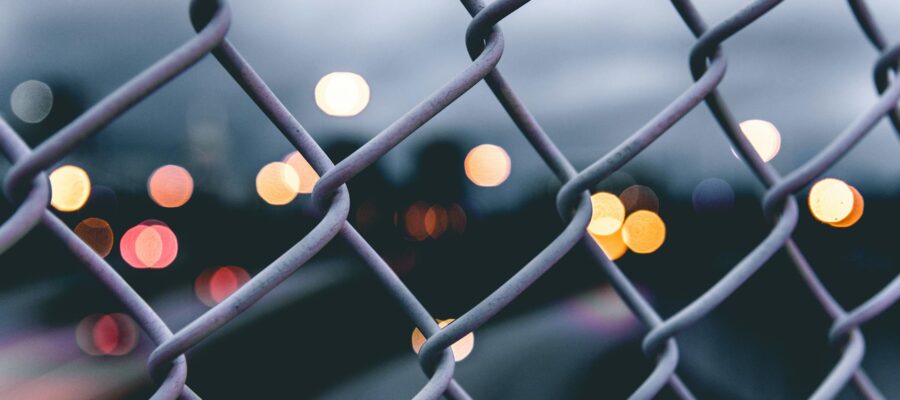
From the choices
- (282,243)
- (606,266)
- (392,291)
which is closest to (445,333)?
(392,291)

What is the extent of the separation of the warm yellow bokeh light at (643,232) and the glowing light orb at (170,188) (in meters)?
6.40

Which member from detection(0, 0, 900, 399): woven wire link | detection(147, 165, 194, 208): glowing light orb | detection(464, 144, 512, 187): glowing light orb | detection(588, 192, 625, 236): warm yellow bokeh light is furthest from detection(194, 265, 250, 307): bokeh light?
detection(0, 0, 900, 399): woven wire link

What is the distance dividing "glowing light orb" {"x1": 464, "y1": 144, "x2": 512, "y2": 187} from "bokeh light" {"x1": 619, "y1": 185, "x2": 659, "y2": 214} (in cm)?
308

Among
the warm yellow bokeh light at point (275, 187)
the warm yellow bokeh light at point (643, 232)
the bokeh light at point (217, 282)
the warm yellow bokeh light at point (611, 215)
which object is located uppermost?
the warm yellow bokeh light at point (275, 187)

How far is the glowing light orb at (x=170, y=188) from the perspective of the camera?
29.9ft

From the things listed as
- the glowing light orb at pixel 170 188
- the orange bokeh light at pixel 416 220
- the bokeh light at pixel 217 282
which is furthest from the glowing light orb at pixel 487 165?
the glowing light orb at pixel 170 188

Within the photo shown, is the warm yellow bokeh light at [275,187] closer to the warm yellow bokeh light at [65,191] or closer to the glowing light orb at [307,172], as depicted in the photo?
the glowing light orb at [307,172]

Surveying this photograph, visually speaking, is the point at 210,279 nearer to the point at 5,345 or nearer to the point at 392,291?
the point at 5,345

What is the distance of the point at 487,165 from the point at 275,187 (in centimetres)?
309

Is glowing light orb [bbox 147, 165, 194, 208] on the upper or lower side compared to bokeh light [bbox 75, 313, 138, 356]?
upper

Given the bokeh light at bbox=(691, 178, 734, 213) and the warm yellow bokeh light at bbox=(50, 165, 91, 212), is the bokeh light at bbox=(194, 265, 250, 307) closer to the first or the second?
the bokeh light at bbox=(691, 178, 734, 213)

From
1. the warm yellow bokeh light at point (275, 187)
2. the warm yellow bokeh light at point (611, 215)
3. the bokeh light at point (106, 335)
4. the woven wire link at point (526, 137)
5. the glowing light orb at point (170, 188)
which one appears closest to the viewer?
the woven wire link at point (526, 137)

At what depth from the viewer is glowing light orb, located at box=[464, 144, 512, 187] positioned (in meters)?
8.92

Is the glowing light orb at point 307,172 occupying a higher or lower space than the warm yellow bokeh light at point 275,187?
higher
